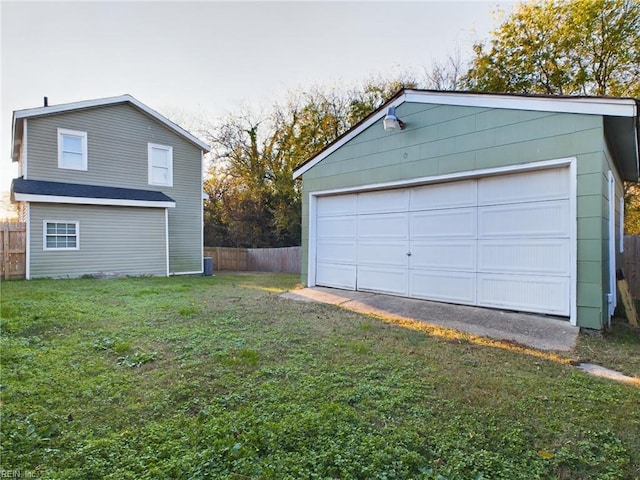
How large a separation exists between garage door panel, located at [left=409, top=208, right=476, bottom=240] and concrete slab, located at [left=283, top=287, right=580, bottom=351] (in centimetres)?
127

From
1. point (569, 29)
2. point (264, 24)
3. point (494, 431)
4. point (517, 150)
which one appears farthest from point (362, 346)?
point (569, 29)

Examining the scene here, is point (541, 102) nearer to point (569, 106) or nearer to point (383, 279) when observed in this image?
point (569, 106)

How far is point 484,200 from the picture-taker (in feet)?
19.4

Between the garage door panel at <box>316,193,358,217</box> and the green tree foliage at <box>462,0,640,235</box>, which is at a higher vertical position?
the green tree foliage at <box>462,0,640,235</box>

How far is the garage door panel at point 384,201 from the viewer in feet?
23.0

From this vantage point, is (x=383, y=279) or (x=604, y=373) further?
(x=383, y=279)

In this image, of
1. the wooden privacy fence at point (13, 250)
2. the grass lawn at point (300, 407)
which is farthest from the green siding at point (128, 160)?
the grass lawn at point (300, 407)

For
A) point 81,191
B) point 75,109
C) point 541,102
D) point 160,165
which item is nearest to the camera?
point 541,102

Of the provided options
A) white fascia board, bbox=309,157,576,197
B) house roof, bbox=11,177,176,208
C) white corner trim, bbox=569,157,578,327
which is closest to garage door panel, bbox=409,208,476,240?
white fascia board, bbox=309,157,576,197

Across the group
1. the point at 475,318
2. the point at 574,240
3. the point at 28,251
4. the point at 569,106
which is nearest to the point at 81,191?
the point at 28,251

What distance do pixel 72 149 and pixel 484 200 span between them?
12.3 meters

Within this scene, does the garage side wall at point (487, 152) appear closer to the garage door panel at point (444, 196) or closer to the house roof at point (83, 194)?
the garage door panel at point (444, 196)

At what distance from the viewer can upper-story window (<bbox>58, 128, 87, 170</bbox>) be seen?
10938 mm

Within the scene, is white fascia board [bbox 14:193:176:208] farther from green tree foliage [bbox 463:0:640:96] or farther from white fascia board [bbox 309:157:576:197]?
green tree foliage [bbox 463:0:640:96]
